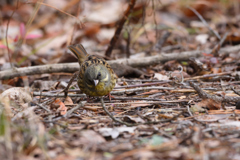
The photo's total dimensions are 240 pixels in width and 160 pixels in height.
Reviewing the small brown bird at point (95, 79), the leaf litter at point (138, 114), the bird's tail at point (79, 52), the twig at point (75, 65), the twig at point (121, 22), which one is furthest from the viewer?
the twig at point (121, 22)

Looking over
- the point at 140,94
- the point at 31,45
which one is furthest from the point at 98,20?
the point at 140,94

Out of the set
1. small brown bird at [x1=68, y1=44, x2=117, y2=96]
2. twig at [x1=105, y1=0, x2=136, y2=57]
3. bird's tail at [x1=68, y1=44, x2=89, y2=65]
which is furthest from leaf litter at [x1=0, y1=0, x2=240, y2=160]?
twig at [x1=105, y1=0, x2=136, y2=57]

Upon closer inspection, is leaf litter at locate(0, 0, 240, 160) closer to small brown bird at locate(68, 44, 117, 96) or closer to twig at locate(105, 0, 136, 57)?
small brown bird at locate(68, 44, 117, 96)

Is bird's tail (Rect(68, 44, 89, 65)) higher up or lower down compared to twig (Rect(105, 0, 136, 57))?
lower down

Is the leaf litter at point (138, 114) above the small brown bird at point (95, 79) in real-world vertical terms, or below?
below

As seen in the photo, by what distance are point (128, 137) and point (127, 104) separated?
3.71 feet

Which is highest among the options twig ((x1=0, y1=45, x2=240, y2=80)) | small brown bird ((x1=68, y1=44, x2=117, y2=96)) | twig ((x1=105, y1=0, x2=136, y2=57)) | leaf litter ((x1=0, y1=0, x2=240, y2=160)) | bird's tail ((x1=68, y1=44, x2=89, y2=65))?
twig ((x1=105, y1=0, x2=136, y2=57))

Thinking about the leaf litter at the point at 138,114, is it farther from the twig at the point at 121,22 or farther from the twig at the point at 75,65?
the twig at the point at 121,22

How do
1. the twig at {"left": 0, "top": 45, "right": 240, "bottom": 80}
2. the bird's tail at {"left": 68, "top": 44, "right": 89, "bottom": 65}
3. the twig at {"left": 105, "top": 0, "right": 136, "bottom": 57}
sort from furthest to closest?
the twig at {"left": 105, "top": 0, "right": 136, "bottom": 57}, the twig at {"left": 0, "top": 45, "right": 240, "bottom": 80}, the bird's tail at {"left": 68, "top": 44, "right": 89, "bottom": 65}

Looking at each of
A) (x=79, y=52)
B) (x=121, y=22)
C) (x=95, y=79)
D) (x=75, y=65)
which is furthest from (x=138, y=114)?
(x=121, y=22)

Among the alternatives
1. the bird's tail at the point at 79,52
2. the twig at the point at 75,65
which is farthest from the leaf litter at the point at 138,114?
the bird's tail at the point at 79,52

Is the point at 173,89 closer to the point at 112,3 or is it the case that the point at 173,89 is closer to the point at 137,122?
the point at 137,122

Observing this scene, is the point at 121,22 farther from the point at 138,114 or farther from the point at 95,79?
the point at 138,114

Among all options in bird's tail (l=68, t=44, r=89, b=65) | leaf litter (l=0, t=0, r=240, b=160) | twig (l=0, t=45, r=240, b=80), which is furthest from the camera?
twig (l=0, t=45, r=240, b=80)
